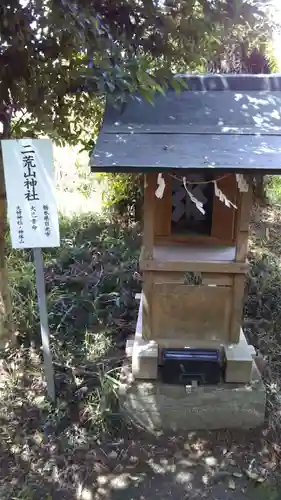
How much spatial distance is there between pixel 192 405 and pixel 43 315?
113 centimetres

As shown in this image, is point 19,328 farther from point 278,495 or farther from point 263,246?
point 263,246

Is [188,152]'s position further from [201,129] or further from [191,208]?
[191,208]

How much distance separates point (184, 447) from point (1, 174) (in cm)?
214

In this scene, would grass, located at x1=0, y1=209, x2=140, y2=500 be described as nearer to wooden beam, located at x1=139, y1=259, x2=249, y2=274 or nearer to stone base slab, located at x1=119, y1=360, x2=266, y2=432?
stone base slab, located at x1=119, y1=360, x2=266, y2=432

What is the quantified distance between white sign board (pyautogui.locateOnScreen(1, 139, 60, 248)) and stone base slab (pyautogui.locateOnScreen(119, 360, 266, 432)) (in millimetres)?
1172

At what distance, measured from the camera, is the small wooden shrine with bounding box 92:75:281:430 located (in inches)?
100

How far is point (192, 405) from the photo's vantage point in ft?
9.61

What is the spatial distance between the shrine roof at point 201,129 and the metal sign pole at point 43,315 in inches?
31.6

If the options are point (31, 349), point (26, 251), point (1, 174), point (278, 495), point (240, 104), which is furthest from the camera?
point (26, 251)

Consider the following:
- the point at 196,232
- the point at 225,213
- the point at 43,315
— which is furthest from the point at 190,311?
the point at 43,315

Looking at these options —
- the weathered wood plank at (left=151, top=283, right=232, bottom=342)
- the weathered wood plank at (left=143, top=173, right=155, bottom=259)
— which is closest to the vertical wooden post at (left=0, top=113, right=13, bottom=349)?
the weathered wood plank at (left=143, top=173, right=155, bottom=259)

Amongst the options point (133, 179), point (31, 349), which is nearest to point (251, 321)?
point (31, 349)

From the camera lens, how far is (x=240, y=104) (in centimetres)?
278

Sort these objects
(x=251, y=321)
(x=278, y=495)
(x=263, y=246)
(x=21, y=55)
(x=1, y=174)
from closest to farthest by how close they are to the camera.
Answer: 1. (x=21, y=55)
2. (x=278, y=495)
3. (x=1, y=174)
4. (x=251, y=321)
5. (x=263, y=246)
